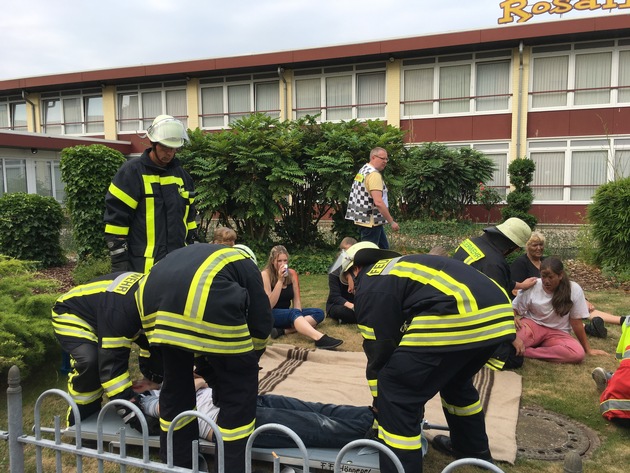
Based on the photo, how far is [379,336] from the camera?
279 cm

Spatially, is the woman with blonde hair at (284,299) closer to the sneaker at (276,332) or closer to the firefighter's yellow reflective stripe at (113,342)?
the sneaker at (276,332)

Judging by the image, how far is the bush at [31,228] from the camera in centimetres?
1011

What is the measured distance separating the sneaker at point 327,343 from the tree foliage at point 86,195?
5533 millimetres

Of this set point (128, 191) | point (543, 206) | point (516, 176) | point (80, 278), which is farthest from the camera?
point (543, 206)

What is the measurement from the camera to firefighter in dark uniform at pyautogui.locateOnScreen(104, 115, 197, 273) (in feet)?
13.3

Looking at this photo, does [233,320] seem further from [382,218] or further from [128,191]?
[382,218]

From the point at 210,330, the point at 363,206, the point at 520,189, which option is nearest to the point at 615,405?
the point at 210,330

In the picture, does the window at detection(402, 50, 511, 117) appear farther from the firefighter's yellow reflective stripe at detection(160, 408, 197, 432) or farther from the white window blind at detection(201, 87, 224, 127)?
the firefighter's yellow reflective stripe at detection(160, 408, 197, 432)

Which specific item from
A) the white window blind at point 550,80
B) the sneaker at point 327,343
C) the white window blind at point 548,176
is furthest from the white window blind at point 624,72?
the sneaker at point 327,343

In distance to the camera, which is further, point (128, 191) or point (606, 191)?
point (606, 191)

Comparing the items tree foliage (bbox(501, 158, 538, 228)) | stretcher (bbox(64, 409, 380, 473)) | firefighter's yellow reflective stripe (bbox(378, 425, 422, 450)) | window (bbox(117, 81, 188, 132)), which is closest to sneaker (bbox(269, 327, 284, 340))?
stretcher (bbox(64, 409, 380, 473))

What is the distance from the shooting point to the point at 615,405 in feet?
12.2

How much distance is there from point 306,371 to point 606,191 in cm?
783

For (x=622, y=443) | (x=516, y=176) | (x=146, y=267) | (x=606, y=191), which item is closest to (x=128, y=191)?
(x=146, y=267)
